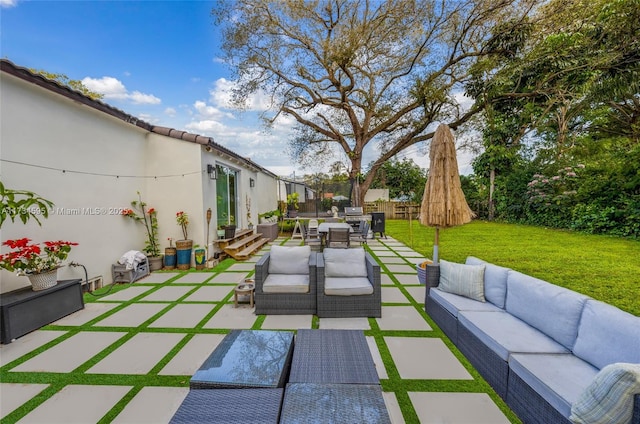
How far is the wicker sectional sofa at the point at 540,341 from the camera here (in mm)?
1743

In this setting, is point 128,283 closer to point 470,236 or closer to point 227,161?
point 227,161

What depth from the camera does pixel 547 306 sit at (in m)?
2.39

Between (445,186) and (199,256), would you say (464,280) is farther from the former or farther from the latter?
(199,256)

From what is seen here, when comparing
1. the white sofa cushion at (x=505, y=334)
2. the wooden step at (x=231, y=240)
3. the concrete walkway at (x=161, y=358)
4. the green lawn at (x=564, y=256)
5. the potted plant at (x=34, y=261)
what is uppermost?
the potted plant at (x=34, y=261)

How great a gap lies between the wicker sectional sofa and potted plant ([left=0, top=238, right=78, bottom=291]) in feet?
17.2

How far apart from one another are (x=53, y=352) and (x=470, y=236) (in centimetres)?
1171

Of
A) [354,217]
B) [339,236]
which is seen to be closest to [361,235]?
[339,236]

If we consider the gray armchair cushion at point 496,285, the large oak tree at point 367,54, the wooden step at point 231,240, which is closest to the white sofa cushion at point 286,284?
the gray armchair cushion at point 496,285

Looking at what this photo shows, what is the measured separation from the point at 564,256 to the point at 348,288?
6738 mm

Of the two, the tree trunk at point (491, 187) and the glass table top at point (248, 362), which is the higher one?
the tree trunk at point (491, 187)

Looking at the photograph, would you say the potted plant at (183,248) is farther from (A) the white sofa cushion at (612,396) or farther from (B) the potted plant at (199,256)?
(A) the white sofa cushion at (612,396)

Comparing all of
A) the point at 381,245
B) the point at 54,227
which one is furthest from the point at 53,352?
the point at 381,245

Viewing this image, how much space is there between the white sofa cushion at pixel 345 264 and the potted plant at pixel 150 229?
4490 mm

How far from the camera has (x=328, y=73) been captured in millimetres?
12594
